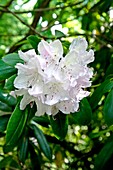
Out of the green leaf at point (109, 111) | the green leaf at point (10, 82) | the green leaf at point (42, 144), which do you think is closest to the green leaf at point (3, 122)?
the green leaf at point (42, 144)

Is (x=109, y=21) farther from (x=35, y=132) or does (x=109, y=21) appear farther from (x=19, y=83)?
(x=19, y=83)

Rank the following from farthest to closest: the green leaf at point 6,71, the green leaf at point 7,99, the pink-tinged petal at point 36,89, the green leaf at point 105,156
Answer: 1. the green leaf at point 105,156
2. the green leaf at point 7,99
3. the green leaf at point 6,71
4. the pink-tinged petal at point 36,89

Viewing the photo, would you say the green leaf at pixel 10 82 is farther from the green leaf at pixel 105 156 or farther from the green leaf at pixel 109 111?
the green leaf at pixel 105 156

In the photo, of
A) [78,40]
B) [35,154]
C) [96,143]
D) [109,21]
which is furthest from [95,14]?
[78,40]

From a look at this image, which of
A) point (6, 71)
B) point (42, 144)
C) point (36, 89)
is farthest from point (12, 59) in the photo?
point (42, 144)

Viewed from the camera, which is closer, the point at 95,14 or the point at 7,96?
the point at 7,96

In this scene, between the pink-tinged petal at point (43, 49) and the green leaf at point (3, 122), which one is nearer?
the pink-tinged petal at point (43, 49)

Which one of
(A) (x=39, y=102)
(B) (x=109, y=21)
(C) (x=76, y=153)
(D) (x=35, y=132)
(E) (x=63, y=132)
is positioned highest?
(B) (x=109, y=21)

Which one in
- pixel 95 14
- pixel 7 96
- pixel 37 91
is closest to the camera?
pixel 37 91
